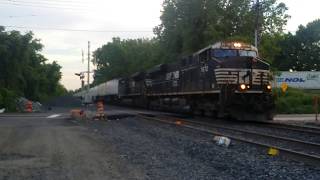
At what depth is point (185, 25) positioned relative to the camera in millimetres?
51188

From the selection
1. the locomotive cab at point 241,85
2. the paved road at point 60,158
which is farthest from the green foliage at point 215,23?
the paved road at point 60,158

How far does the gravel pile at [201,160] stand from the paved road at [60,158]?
0.47 metres

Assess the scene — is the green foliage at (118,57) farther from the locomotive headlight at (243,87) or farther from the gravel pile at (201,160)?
the gravel pile at (201,160)

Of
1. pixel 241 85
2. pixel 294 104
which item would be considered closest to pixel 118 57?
pixel 294 104

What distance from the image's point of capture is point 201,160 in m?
12.9

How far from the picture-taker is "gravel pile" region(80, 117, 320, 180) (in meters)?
10.8

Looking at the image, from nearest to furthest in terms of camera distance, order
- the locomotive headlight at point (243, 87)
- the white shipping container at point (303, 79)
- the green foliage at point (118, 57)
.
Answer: the locomotive headlight at point (243, 87) → the white shipping container at point (303, 79) → the green foliage at point (118, 57)

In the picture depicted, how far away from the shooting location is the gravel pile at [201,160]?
10.8m

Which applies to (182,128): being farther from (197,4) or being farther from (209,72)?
(197,4)

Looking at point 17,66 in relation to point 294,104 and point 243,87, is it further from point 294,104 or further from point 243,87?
point 243,87

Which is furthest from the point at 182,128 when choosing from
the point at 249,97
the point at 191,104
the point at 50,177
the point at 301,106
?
the point at 301,106

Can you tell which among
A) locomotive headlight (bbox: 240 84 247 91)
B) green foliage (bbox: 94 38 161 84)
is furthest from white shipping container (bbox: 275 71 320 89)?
locomotive headlight (bbox: 240 84 247 91)

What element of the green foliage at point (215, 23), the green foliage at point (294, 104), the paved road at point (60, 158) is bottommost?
the paved road at point (60, 158)

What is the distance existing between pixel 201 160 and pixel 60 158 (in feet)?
11.0
